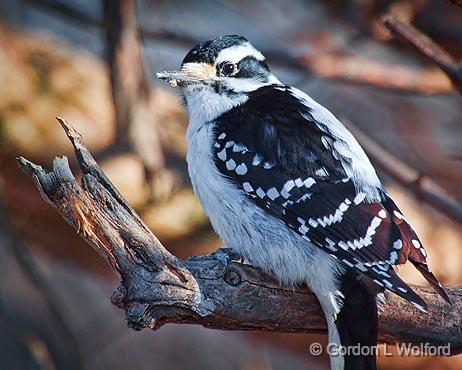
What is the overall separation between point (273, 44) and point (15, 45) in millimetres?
1373

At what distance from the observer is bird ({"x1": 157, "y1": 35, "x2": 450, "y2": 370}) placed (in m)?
2.63

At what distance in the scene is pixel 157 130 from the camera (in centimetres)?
417

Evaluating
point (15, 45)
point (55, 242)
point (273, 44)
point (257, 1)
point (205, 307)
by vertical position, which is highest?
point (257, 1)

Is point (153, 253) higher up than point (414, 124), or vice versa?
point (414, 124)

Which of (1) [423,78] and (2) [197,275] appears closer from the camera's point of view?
(2) [197,275]

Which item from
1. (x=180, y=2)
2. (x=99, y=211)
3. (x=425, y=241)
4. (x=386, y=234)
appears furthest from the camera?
(x=180, y=2)

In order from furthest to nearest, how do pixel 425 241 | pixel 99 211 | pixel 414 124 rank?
pixel 414 124 → pixel 425 241 → pixel 99 211

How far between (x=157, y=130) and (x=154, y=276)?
1.79 meters

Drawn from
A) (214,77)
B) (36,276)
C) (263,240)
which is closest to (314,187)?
(263,240)

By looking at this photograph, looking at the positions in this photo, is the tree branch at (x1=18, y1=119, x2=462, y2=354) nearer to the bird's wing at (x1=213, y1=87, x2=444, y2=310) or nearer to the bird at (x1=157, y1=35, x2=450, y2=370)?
the bird at (x1=157, y1=35, x2=450, y2=370)

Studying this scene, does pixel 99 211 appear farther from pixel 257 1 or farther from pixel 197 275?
pixel 257 1

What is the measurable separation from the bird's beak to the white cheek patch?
41mm

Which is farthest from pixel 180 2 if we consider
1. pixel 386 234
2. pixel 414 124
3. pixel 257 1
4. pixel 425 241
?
pixel 386 234

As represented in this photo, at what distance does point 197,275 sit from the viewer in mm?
2568
